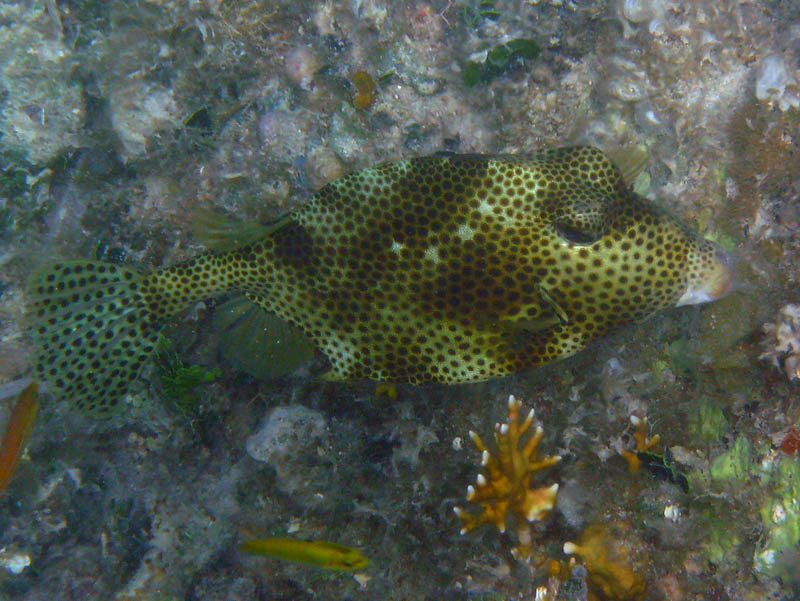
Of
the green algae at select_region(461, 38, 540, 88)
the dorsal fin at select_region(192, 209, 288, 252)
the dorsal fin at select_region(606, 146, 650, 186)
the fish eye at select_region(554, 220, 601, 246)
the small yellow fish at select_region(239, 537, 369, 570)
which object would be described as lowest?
the small yellow fish at select_region(239, 537, 369, 570)

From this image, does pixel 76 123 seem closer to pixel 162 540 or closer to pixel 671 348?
pixel 162 540

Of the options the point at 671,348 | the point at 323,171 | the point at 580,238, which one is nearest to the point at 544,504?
the point at 671,348

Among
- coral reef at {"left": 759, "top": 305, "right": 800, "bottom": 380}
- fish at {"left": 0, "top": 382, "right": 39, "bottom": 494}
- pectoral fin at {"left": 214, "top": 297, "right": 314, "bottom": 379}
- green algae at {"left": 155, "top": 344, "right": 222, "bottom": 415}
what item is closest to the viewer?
coral reef at {"left": 759, "top": 305, "right": 800, "bottom": 380}

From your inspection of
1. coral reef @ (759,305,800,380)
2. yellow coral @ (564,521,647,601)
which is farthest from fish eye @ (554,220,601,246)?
yellow coral @ (564,521,647,601)

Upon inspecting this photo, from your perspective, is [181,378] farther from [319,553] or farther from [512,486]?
[512,486]

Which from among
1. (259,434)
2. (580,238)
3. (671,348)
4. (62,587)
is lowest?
(62,587)

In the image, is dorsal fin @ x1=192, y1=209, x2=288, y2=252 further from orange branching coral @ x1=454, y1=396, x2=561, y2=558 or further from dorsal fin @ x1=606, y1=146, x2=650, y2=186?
dorsal fin @ x1=606, y1=146, x2=650, y2=186
